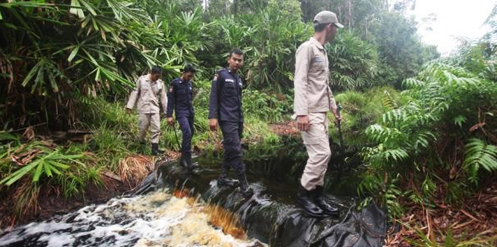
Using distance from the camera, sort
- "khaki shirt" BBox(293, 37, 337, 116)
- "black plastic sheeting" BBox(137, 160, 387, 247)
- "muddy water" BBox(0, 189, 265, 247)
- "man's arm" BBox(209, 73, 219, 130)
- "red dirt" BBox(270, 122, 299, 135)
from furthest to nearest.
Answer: "red dirt" BBox(270, 122, 299, 135), "man's arm" BBox(209, 73, 219, 130), "muddy water" BBox(0, 189, 265, 247), "khaki shirt" BBox(293, 37, 337, 116), "black plastic sheeting" BBox(137, 160, 387, 247)

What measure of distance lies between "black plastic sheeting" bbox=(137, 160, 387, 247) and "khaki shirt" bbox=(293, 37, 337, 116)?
40.9 inches

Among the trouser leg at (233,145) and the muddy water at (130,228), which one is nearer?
the muddy water at (130,228)

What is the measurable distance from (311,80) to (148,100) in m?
3.82

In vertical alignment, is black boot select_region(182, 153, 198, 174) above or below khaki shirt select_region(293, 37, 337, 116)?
below

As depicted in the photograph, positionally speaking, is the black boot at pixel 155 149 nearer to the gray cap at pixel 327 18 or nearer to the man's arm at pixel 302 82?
the man's arm at pixel 302 82

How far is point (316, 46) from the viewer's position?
9.78 ft

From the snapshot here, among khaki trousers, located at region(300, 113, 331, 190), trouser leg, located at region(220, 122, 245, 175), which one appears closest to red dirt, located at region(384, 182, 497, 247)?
khaki trousers, located at region(300, 113, 331, 190)

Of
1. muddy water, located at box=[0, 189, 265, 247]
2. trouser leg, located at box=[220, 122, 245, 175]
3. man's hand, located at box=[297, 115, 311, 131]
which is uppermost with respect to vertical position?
man's hand, located at box=[297, 115, 311, 131]

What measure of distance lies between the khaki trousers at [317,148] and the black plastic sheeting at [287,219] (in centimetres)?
42

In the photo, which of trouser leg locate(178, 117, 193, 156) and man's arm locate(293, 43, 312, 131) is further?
trouser leg locate(178, 117, 193, 156)

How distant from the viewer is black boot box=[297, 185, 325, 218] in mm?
3059

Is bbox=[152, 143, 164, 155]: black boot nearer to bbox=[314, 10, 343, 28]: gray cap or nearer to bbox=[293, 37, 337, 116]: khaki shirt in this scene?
bbox=[293, 37, 337, 116]: khaki shirt

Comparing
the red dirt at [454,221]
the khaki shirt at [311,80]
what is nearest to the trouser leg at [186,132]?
the khaki shirt at [311,80]

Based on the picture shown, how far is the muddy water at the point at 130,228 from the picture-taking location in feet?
11.9
